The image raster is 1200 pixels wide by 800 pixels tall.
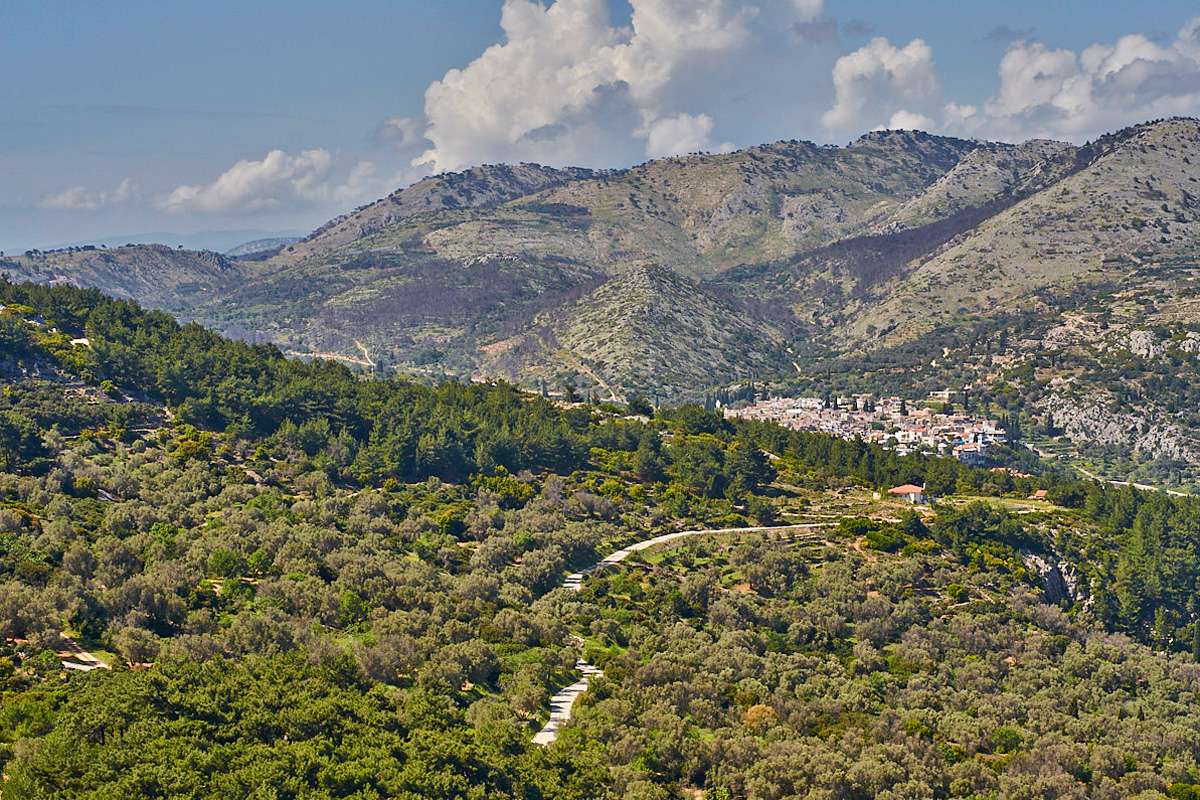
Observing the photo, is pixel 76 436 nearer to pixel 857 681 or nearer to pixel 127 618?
pixel 127 618

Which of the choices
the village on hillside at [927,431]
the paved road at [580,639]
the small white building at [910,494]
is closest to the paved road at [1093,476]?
the village on hillside at [927,431]

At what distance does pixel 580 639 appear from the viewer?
6094 centimetres

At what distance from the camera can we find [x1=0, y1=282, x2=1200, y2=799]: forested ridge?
39062 millimetres

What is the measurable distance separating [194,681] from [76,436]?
2037 inches

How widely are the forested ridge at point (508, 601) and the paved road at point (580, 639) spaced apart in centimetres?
90

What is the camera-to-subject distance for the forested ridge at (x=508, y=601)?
128ft

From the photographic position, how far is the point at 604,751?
42.6 meters

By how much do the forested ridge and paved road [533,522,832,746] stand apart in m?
0.90

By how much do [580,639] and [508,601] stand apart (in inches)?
212

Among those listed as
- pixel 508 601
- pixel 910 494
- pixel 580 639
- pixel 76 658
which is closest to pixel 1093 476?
pixel 910 494

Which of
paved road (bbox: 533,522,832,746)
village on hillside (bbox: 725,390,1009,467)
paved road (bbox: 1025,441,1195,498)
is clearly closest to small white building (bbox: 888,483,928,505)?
paved road (bbox: 533,522,832,746)

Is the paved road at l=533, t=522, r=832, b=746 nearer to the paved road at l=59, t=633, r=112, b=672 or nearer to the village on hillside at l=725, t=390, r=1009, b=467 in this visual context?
the paved road at l=59, t=633, r=112, b=672

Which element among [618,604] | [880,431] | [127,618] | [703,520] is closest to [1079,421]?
[880,431]

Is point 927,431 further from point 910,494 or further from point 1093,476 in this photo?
point 910,494
